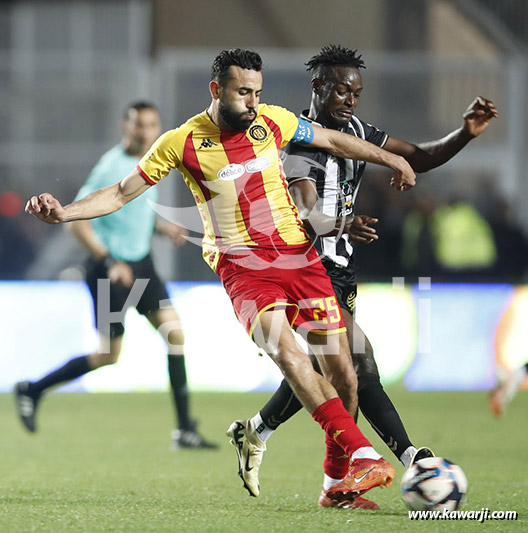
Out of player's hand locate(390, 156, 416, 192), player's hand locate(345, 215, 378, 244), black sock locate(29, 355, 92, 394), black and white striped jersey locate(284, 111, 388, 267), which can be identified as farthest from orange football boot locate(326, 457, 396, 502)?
black sock locate(29, 355, 92, 394)

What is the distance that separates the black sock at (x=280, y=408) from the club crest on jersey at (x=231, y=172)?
41.4 inches

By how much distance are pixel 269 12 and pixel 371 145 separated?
1214 centimetres

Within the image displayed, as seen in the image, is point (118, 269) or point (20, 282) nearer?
point (118, 269)

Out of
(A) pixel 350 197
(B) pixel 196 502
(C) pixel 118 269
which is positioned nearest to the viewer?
(B) pixel 196 502

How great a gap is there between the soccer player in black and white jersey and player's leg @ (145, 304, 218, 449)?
2179 mm

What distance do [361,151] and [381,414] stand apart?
1.27 metres

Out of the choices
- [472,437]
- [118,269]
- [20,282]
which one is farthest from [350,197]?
[20,282]

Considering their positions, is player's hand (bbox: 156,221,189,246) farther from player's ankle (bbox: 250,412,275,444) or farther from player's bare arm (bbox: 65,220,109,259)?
player's ankle (bbox: 250,412,275,444)

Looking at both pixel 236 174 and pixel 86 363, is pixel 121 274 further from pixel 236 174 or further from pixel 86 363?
pixel 236 174

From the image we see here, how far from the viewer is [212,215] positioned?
5387 mm

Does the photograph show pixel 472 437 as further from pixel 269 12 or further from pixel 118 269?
pixel 269 12

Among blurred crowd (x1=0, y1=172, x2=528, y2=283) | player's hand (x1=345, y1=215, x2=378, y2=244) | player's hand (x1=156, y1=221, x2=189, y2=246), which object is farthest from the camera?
blurred crowd (x1=0, y1=172, x2=528, y2=283)

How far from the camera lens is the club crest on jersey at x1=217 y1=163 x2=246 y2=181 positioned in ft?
17.3

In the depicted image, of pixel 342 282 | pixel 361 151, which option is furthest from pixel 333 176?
pixel 342 282
